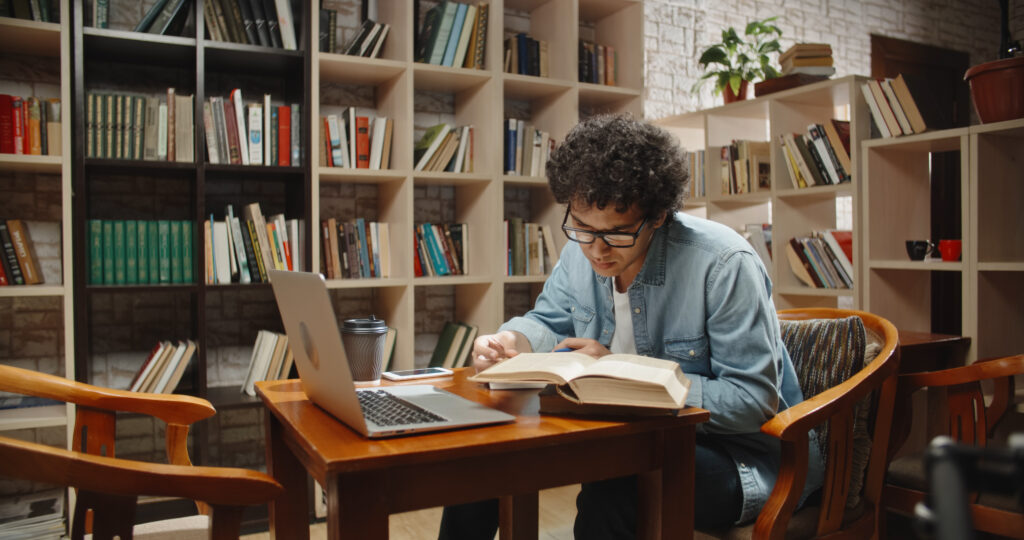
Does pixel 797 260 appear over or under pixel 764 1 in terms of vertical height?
under

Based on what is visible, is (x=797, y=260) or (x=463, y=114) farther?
(x=463, y=114)

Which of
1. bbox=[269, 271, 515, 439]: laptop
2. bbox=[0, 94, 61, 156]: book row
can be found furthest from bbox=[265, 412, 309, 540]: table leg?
bbox=[0, 94, 61, 156]: book row

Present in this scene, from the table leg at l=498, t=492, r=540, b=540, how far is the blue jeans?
0.79 ft

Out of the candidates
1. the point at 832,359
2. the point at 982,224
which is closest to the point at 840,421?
the point at 832,359

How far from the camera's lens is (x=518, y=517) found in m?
1.53

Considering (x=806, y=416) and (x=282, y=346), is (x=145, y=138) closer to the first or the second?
(x=282, y=346)

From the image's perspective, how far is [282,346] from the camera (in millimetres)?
2623

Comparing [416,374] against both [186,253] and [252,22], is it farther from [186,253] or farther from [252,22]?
[252,22]

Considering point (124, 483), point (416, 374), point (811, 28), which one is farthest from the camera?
point (811, 28)

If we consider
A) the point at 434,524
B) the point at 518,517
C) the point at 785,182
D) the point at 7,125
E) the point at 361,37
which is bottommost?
the point at 434,524

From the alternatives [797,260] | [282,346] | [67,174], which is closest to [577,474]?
[282,346]

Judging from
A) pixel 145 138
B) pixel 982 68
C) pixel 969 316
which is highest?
pixel 982 68

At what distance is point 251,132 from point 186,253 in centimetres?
50

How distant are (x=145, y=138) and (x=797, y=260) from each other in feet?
8.62
